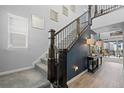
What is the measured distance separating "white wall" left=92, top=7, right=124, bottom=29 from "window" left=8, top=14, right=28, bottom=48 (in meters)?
2.22

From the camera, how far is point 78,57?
3443 millimetres

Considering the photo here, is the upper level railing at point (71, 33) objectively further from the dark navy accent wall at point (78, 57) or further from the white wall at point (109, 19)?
the white wall at point (109, 19)

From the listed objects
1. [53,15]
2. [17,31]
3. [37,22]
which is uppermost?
[53,15]

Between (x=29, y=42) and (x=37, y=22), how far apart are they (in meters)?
0.70

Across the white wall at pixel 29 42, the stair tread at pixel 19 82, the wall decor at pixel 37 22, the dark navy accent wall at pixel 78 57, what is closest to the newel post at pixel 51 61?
the stair tread at pixel 19 82

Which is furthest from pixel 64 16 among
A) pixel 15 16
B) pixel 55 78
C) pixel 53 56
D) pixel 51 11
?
pixel 55 78

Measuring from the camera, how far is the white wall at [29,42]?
2.27 metres

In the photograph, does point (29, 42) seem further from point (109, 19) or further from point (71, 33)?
point (109, 19)

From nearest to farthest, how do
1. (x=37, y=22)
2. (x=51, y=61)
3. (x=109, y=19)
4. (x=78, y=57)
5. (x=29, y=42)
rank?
1. (x=51, y=61)
2. (x=29, y=42)
3. (x=109, y=19)
4. (x=37, y=22)
5. (x=78, y=57)

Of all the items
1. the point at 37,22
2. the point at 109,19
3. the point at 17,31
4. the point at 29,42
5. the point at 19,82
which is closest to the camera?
the point at 19,82

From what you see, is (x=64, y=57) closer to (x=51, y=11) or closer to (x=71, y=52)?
(x=71, y=52)

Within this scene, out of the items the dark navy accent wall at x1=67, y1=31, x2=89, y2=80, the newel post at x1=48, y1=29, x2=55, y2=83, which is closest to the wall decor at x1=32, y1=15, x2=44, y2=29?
the newel post at x1=48, y1=29, x2=55, y2=83

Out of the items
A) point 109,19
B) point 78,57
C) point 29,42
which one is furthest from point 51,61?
point 109,19

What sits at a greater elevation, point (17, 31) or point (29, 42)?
point (17, 31)
